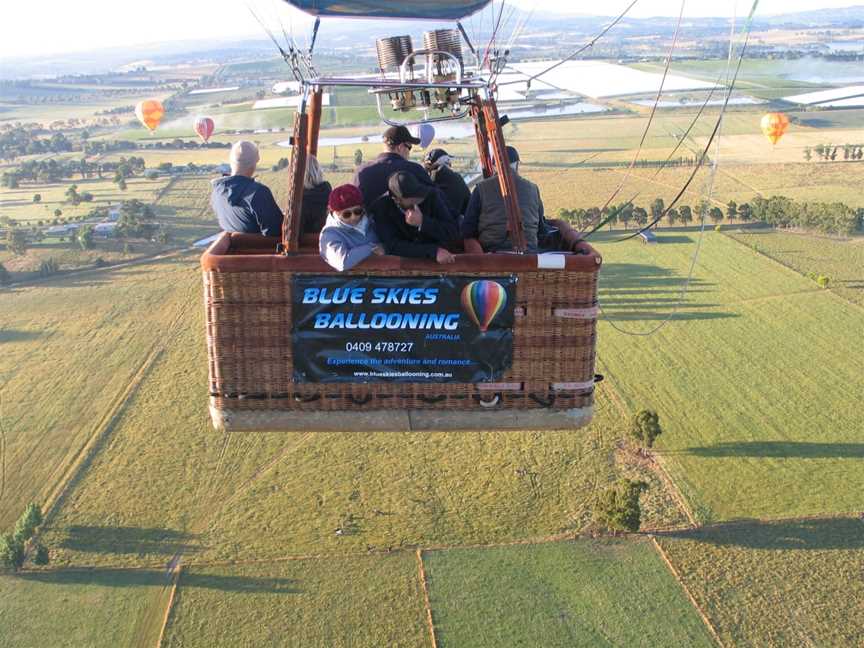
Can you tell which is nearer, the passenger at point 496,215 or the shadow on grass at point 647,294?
the passenger at point 496,215

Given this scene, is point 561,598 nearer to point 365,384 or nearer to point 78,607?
point 78,607

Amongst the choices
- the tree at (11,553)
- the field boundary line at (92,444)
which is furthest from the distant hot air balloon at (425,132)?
the field boundary line at (92,444)

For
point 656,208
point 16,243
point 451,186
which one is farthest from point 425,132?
point 16,243

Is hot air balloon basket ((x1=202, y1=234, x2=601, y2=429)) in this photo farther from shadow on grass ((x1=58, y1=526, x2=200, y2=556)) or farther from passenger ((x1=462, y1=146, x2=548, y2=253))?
shadow on grass ((x1=58, y1=526, x2=200, y2=556))

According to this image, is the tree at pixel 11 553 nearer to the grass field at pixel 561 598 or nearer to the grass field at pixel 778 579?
the grass field at pixel 561 598

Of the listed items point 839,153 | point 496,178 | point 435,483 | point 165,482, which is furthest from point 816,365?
point 839,153
